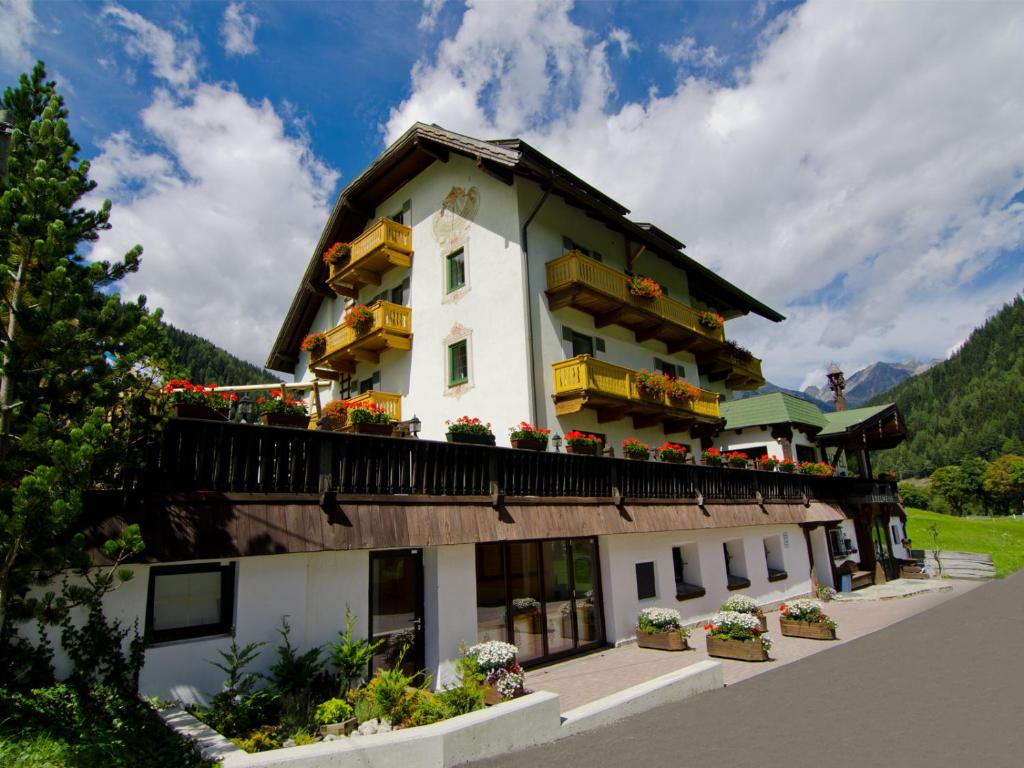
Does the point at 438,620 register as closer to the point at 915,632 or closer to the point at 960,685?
the point at 960,685

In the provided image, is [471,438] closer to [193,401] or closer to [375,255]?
[193,401]

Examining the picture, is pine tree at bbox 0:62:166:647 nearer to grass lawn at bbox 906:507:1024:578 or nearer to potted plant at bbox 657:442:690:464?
potted plant at bbox 657:442:690:464

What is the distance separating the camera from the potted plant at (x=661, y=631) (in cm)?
1515

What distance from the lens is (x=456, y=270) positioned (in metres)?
22.6

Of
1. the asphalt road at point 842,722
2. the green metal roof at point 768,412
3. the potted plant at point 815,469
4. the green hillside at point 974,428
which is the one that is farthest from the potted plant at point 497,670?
the green hillside at point 974,428

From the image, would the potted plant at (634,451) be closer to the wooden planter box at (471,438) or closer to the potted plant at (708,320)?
the wooden planter box at (471,438)

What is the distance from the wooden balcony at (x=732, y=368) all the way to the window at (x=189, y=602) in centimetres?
2446

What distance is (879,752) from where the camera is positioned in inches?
298

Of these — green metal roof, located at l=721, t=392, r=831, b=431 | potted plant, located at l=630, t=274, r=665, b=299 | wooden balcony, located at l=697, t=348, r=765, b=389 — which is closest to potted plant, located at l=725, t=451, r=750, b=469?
potted plant, located at l=630, t=274, r=665, b=299

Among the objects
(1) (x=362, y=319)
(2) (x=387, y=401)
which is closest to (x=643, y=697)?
(2) (x=387, y=401)

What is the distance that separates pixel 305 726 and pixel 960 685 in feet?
37.5

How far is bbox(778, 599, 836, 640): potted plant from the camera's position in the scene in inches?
653

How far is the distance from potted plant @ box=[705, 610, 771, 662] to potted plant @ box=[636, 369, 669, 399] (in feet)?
28.7

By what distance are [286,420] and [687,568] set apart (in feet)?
47.2
